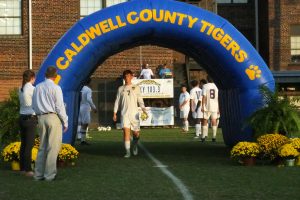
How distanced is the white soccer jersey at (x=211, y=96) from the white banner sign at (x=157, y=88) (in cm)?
1188

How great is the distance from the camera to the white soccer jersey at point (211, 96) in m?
20.8

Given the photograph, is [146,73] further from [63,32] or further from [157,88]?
[63,32]

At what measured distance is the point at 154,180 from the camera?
11.5 meters

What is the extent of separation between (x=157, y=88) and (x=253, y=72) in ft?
58.1

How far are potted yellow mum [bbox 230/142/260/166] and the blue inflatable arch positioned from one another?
5.26 ft

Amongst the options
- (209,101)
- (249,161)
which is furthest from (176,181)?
(209,101)

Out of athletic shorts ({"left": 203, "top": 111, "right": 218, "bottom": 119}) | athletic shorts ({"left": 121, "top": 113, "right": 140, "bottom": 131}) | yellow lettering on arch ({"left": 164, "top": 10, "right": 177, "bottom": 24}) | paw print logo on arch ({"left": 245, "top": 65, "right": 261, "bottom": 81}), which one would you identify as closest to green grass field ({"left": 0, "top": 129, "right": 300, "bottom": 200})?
athletic shorts ({"left": 121, "top": 113, "right": 140, "bottom": 131})

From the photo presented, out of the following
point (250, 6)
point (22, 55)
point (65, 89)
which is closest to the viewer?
point (65, 89)

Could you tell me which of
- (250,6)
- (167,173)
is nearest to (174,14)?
(167,173)

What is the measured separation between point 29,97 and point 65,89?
2.74 meters

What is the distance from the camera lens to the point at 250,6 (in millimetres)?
38250

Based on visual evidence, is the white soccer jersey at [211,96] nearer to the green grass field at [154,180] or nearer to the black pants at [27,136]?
the green grass field at [154,180]

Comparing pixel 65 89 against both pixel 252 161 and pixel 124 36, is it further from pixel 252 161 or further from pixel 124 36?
pixel 252 161

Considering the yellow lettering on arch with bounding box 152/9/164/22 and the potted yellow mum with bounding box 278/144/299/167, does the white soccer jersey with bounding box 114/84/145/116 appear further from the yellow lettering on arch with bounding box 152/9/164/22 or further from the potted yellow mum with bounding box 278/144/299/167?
the potted yellow mum with bounding box 278/144/299/167
